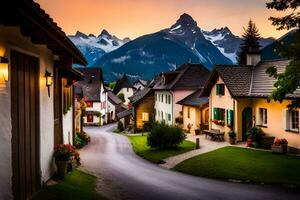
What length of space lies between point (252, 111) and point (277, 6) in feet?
49.2

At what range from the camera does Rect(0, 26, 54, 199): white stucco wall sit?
23.7 feet

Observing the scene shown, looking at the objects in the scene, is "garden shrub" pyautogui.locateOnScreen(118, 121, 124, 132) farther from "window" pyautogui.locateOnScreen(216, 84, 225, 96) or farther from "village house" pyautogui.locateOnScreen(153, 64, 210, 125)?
"window" pyautogui.locateOnScreen(216, 84, 225, 96)

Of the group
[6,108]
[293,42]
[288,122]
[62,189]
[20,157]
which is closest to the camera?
[6,108]

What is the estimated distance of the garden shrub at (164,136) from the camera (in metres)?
30.7

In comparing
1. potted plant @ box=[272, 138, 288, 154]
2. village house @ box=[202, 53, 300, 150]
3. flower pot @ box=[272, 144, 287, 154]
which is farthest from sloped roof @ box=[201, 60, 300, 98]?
flower pot @ box=[272, 144, 287, 154]

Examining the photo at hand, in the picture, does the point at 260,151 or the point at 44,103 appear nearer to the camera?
the point at 44,103

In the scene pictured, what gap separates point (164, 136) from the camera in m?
30.5

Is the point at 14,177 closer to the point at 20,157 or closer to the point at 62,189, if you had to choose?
the point at 20,157

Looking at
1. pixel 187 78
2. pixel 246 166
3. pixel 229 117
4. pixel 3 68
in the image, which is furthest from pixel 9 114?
pixel 187 78

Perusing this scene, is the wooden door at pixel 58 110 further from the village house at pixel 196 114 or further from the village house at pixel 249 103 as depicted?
the village house at pixel 196 114

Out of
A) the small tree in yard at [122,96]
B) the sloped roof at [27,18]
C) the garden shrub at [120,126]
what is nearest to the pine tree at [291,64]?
the sloped roof at [27,18]

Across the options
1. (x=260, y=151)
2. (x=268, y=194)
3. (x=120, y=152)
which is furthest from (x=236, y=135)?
(x=268, y=194)

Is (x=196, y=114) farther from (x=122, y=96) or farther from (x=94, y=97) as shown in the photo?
(x=122, y=96)

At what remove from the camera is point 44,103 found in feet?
36.7
